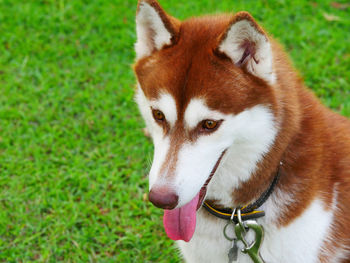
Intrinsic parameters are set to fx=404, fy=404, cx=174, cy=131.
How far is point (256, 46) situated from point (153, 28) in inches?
27.2

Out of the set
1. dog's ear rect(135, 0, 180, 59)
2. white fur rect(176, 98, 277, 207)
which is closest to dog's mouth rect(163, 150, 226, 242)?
white fur rect(176, 98, 277, 207)

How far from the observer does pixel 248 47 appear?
2.30 metres

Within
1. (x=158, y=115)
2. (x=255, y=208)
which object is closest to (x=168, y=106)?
(x=158, y=115)

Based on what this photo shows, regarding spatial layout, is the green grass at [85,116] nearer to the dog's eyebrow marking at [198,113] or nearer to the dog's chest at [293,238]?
the dog's chest at [293,238]

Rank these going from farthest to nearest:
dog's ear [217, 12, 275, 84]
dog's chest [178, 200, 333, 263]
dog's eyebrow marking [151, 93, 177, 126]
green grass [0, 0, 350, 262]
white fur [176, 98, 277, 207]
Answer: green grass [0, 0, 350, 262] → dog's chest [178, 200, 333, 263] → dog's eyebrow marking [151, 93, 177, 126] → white fur [176, 98, 277, 207] → dog's ear [217, 12, 275, 84]

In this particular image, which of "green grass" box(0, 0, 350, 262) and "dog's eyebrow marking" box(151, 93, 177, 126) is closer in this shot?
"dog's eyebrow marking" box(151, 93, 177, 126)

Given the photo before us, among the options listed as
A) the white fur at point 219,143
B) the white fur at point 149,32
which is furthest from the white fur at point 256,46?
the white fur at point 149,32

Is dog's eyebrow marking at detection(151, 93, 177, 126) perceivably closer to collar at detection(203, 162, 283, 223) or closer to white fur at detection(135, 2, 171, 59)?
white fur at detection(135, 2, 171, 59)

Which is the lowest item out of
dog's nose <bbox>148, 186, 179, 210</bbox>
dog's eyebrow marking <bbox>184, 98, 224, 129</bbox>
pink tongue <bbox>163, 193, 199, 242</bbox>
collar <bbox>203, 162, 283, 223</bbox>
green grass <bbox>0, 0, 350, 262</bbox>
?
green grass <bbox>0, 0, 350, 262</bbox>

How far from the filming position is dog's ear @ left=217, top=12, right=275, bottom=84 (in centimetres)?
217

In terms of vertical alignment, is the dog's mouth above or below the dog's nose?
below

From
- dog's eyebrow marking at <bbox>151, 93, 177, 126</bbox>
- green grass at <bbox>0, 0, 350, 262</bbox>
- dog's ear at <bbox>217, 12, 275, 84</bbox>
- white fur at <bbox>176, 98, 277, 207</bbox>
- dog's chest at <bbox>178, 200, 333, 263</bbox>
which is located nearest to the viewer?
dog's ear at <bbox>217, 12, 275, 84</bbox>

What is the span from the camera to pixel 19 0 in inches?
238

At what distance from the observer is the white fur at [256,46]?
86.1 inches
